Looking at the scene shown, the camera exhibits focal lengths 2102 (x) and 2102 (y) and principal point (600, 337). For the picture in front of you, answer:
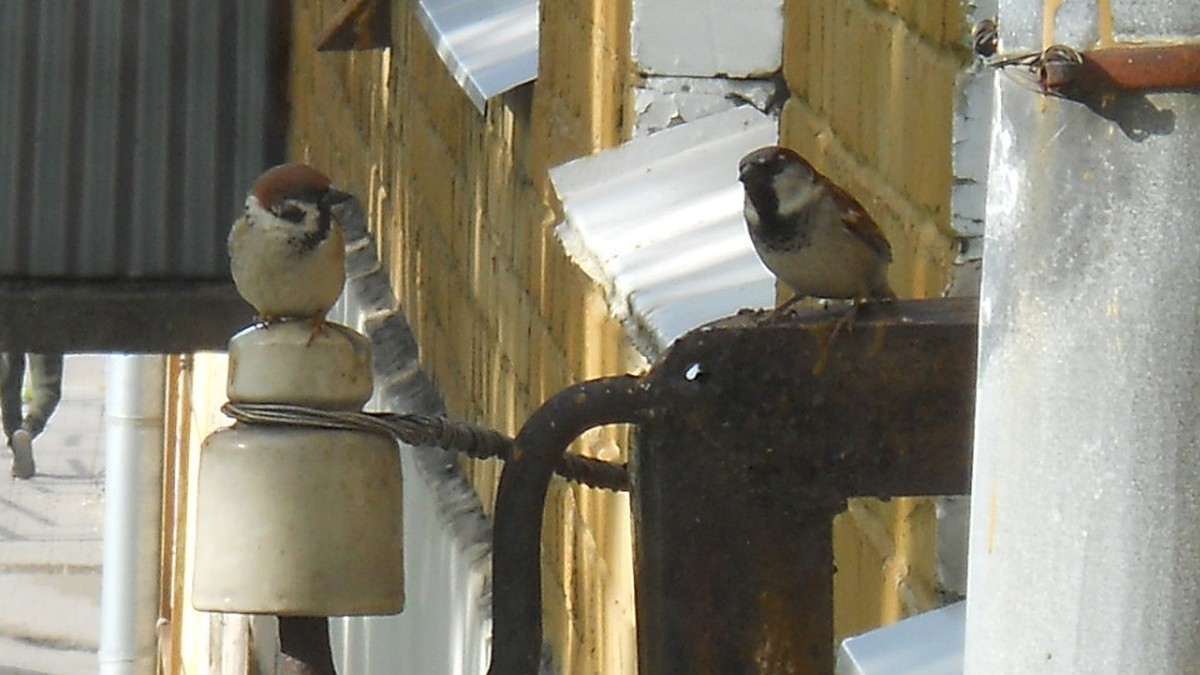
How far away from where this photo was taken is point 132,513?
9.41 m

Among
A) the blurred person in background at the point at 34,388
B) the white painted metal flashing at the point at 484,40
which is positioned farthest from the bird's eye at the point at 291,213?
the blurred person in background at the point at 34,388

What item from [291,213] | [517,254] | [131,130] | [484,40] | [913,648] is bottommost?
[913,648]

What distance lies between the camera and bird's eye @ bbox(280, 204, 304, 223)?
219 centimetres

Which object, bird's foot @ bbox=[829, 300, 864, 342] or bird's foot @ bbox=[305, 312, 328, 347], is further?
bird's foot @ bbox=[305, 312, 328, 347]

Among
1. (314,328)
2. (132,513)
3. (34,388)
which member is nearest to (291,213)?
(314,328)

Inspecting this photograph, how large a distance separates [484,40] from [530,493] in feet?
6.71

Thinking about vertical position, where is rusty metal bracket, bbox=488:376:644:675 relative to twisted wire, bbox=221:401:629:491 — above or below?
below

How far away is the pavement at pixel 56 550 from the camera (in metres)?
11.4

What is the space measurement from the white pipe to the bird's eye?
686 centimetres

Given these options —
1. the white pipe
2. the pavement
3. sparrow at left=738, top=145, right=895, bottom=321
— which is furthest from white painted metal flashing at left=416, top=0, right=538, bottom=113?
the pavement

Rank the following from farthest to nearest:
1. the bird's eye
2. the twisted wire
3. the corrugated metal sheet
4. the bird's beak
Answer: the corrugated metal sheet < the bird's beak < the bird's eye < the twisted wire

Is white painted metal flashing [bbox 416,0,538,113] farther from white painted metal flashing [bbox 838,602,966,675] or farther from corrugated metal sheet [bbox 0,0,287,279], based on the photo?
corrugated metal sheet [bbox 0,0,287,279]

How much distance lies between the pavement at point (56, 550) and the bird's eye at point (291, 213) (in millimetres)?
9117

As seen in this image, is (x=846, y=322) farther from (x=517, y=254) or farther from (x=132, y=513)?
(x=132, y=513)
